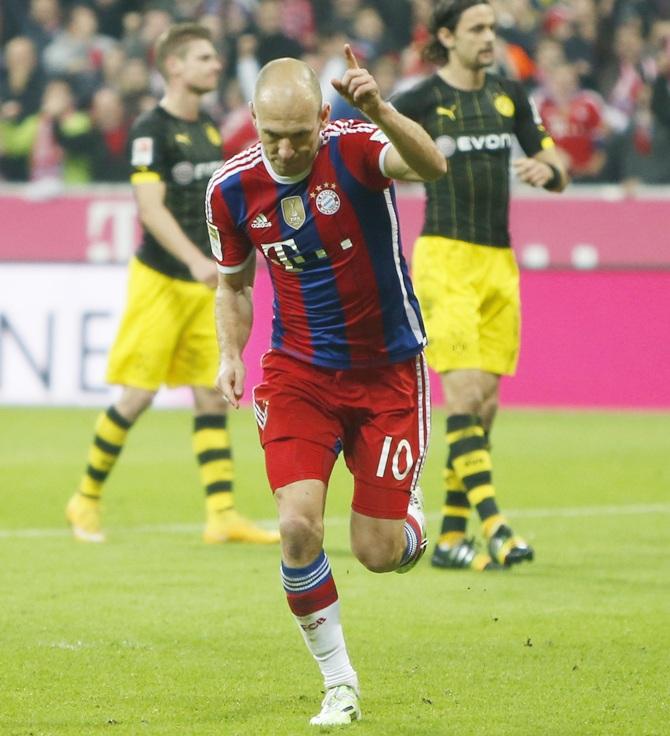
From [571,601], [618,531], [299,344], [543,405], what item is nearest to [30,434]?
[543,405]

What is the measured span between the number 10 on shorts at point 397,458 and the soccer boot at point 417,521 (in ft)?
0.51

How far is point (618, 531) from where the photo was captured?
9125 millimetres

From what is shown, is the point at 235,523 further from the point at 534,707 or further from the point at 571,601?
the point at 534,707

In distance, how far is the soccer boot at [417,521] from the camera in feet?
18.6

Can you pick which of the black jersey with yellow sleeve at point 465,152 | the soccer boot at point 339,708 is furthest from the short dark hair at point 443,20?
the soccer boot at point 339,708

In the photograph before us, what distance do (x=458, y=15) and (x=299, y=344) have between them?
2.99m

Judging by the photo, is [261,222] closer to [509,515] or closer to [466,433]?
[466,433]

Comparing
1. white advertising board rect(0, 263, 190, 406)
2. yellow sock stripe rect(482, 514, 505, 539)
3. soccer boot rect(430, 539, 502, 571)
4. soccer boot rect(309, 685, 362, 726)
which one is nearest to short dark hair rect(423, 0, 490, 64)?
yellow sock stripe rect(482, 514, 505, 539)

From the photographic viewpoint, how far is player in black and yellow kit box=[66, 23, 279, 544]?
885 centimetres

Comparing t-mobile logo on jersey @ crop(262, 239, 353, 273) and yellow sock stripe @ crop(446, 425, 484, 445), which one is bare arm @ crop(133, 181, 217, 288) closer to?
yellow sock stripe @ crop(446, 425, 484, 445)

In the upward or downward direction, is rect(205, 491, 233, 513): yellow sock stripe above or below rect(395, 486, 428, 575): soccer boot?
below

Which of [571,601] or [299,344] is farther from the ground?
[299,344]

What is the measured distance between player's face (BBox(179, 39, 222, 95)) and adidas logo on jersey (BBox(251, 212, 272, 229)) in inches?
144

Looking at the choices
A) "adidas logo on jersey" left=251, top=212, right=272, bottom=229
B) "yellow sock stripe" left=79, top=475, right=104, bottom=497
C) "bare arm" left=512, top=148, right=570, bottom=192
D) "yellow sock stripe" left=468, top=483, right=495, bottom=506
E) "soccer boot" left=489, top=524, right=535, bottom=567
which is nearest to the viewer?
"adidas logo on jersey" left=251, top=212, right=272, bottom=229
